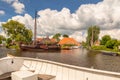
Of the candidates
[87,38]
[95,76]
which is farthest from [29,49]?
[95,76]

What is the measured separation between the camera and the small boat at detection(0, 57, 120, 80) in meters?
5.08

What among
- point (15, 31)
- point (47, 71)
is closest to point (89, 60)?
point (47, 71)

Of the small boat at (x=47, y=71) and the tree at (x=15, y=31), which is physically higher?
the tree at (x=15, y=31)

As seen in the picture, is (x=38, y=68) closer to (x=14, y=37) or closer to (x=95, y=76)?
(x=95, y=76)

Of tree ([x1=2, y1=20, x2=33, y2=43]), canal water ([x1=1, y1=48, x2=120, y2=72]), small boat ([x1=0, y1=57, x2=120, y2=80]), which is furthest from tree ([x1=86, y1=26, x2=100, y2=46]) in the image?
small boat ([x1=0, y1=57, x2=120, y2=80])

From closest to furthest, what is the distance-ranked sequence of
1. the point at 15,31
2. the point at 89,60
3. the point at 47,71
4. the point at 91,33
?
the point at 47,71 → the point at 89,60 → the point at 15,31 → the point at 91,33

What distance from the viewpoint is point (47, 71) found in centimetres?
695

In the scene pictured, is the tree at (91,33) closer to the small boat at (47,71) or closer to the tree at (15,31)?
the tree at (15,31)

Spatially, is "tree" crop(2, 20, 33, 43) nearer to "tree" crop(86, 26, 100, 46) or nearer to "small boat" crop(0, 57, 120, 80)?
"tree" crop(86, 26, 100, 46)

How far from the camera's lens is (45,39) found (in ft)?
226

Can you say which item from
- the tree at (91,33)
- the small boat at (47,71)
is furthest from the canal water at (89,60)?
the tree at (91,33)

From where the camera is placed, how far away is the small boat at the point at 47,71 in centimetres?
508

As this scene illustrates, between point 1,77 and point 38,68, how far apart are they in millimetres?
2065

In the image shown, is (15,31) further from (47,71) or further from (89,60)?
(47,71)
